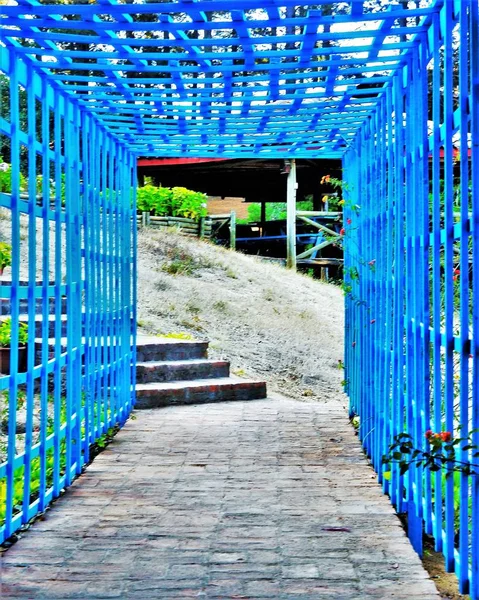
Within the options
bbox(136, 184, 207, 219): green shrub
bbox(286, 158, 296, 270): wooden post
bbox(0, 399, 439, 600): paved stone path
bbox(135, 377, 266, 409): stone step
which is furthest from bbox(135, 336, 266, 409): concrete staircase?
bbox(136, 184, 207, 219): green shrub

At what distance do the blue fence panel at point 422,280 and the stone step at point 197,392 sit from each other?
2.24 metres

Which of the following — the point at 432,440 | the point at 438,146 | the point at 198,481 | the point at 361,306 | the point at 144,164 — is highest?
the point at 144,164

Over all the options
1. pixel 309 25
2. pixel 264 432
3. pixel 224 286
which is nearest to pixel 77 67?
pixel 309 25

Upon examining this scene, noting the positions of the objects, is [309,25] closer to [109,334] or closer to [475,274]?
[475,274]

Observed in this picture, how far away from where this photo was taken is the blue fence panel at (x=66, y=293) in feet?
13.0

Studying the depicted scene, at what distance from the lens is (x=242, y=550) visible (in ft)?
12.5

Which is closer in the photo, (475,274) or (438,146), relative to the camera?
(475,274)

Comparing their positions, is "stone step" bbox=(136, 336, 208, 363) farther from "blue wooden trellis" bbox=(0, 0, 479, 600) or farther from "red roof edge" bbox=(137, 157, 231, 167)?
"red roof edge" bbox=(137, 157, 231, 167)

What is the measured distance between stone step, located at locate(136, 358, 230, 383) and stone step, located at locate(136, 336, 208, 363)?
100 mm

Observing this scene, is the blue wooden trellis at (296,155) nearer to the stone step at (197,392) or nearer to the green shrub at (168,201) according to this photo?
the stone step at (197,392)

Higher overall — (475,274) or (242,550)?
(475,274)

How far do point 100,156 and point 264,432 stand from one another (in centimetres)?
277

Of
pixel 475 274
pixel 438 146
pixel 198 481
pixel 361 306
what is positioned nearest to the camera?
pixel 475 274

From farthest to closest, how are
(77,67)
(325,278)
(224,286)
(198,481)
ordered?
(325,278) → (224,286) → (198,481) → (77,67)
